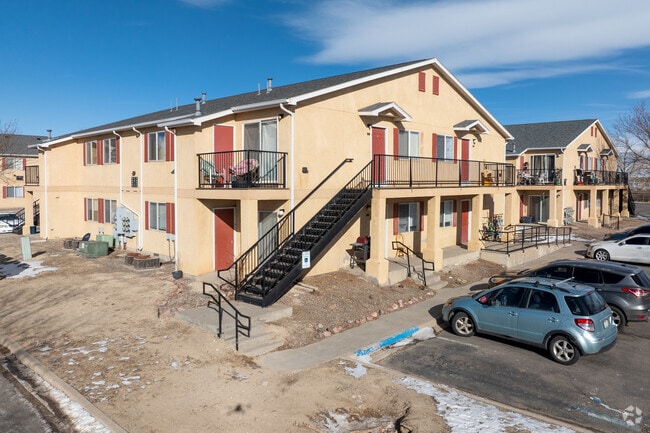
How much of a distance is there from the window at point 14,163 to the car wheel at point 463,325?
47.2 metres

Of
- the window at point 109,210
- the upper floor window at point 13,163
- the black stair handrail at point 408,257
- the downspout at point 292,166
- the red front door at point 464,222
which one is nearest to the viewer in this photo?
the downspout at point 292,166

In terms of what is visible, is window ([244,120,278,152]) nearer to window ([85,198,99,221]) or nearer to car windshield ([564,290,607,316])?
car windshield ([564,290,607,316])

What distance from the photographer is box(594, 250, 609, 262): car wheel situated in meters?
22.1

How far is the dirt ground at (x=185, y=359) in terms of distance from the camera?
8.08 m

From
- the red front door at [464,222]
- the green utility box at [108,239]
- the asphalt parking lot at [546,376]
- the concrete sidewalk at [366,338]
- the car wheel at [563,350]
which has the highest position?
the red front door at [464,222]

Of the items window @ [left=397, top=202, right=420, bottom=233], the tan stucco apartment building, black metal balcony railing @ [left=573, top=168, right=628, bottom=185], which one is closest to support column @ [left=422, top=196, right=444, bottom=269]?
the tan stucco apartment building

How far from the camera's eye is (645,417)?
8.19m

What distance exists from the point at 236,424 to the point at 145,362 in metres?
3.44

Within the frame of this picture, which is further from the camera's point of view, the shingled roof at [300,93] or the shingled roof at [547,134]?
the shingled roof at [547,134]

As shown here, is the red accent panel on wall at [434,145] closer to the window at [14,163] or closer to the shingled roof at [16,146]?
the shingled roof at [16,146]

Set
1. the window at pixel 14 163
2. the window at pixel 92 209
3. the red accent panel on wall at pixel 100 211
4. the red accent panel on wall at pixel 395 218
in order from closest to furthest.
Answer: the red accent panel on wall at pixel 395 218, the red accent panel on wall at pixel 100 211, the window at pixel 92 209, the window at pixel 14 163

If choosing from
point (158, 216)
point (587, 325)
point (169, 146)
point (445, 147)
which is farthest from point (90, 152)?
point (587, 325)

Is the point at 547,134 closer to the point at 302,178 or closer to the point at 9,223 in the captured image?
the point at 302,178

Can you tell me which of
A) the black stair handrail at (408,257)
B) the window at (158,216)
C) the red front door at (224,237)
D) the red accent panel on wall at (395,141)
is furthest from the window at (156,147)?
the black stair handrail at (408,257)
